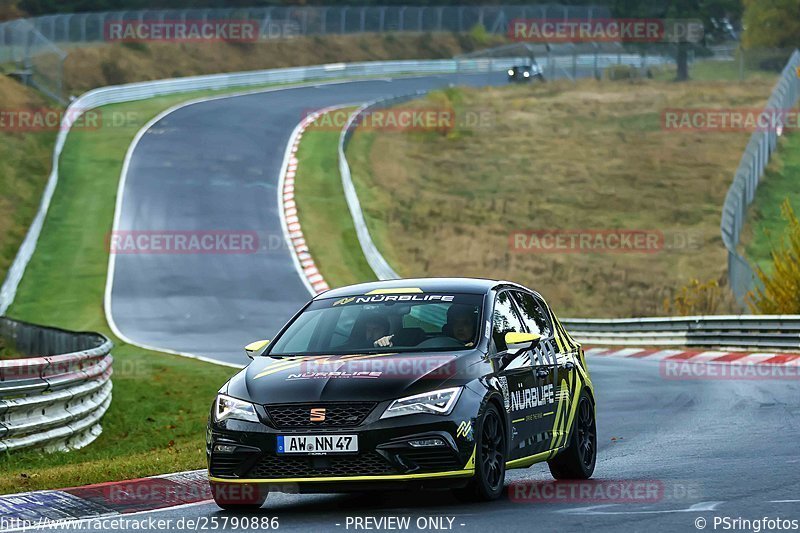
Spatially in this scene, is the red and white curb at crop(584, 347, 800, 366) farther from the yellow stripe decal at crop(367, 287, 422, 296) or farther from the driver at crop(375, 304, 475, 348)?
the driver at crop(375, 304, 475, 348)

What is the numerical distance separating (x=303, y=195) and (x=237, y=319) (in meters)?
14.2

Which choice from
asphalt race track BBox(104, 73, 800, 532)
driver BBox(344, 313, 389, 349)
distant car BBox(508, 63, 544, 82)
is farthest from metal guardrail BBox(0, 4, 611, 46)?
driver BBox(344, 313, 389, 349)

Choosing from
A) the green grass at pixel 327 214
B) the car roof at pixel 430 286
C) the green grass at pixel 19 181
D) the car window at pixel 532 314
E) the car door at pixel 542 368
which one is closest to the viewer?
the car door at pixel 542 368

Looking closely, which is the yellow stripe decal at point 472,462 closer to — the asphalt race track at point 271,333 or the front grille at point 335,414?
the asphalt race track at point 271,333

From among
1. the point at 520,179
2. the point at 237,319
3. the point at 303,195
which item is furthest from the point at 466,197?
the point at 237,319

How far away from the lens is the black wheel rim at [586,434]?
37.0 ft

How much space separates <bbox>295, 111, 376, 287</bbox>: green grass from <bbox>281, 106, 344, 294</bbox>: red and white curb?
16 centimetres

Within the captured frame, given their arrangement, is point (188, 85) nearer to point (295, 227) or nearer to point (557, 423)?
point (295, 227)

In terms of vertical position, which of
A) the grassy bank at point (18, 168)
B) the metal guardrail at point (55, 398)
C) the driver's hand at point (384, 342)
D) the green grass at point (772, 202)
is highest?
the driver's hand at point (384, 342)

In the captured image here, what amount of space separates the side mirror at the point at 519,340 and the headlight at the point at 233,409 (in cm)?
182

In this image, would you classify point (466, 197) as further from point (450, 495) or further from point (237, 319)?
point (450, 495)

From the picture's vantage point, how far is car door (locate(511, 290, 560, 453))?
408 inches

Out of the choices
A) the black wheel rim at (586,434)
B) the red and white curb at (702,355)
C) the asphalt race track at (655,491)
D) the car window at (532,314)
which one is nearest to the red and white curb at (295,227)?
the red and white curb at (702,355)

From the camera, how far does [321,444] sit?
→ 348 inches
